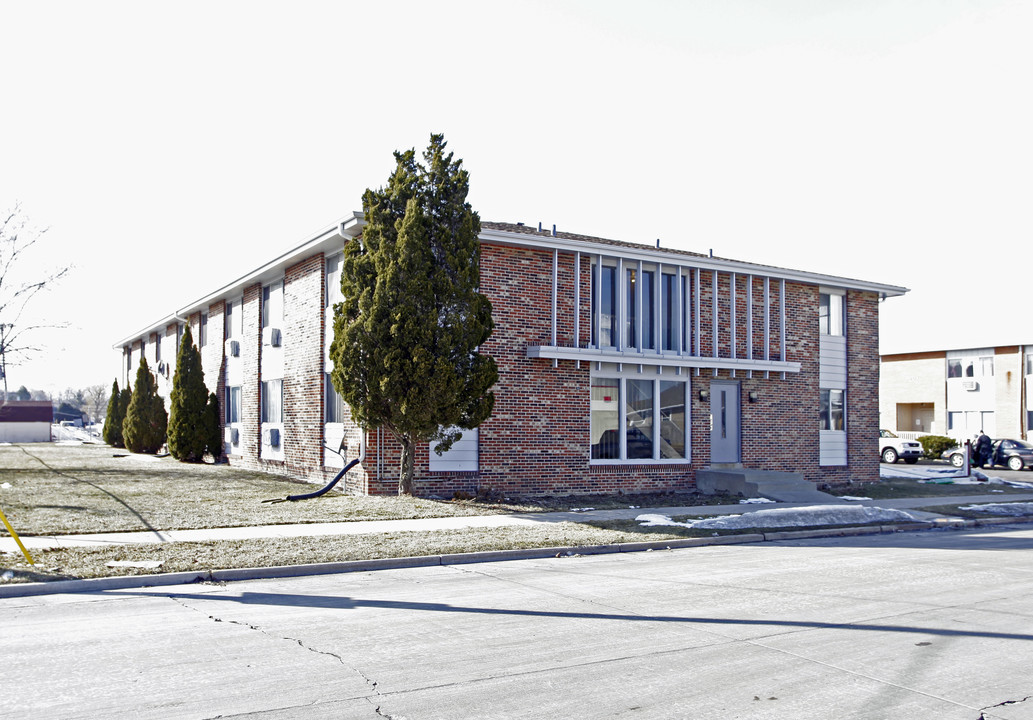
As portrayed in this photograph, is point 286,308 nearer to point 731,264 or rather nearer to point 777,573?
point 731,264

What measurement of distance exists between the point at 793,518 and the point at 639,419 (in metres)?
5.88

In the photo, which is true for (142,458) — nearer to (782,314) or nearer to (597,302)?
(597,302)

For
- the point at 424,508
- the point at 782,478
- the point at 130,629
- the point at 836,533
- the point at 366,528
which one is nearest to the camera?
the point at 130,629

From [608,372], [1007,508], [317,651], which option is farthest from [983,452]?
[317,651]

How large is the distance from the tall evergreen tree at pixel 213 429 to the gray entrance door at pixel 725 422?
52.5 feet

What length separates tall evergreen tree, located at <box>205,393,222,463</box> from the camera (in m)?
29.0

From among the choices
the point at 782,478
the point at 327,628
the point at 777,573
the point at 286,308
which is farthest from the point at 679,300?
the point at 327,628

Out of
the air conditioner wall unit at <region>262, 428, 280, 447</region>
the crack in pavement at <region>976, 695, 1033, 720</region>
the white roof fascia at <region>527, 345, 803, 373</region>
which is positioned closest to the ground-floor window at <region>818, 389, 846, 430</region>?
the white roof fascia at <region>527, 345, 803, 373</region>

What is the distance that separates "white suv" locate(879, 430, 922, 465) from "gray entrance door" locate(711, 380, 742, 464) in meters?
19.8

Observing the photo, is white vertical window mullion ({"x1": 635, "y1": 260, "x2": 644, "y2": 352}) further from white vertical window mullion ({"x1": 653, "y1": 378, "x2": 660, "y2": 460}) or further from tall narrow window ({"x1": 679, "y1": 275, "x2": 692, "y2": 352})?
tall narrow window ({"x1": 679, "y1": 275, "x2": 692, "y2": 352})

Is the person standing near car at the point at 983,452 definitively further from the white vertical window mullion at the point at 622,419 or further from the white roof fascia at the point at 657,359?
the white vertical window mullion at the point at 622,419

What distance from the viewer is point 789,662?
21.9 ft

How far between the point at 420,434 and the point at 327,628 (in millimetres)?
9243

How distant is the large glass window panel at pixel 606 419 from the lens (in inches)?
808
